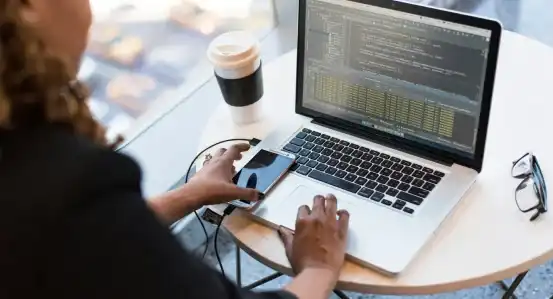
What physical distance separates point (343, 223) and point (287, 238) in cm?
9

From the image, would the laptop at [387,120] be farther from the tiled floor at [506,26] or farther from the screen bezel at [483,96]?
the tiled floor at [506,26]

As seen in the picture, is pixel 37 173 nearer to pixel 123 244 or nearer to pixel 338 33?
pixel 123 244

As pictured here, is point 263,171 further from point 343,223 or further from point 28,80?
point 28,80

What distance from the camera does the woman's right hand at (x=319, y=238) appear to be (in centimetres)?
100

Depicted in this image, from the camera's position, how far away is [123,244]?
61 centimetres

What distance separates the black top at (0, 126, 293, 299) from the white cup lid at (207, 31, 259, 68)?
620 millimetres

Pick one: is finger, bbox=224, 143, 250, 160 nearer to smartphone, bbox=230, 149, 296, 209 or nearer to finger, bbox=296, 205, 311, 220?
smartphone, bbox=230, 149, 296, 209

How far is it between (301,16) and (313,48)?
6 cm

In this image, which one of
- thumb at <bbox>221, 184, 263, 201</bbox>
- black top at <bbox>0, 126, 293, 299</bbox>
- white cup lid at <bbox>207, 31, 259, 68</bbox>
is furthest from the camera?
white cup lid at <bbox>207, 31, 259, 68</bbox>

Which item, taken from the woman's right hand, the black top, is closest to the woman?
the black top

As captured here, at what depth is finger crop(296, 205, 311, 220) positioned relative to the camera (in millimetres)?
1050

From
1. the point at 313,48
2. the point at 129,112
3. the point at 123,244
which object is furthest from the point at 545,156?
the point at 129,112

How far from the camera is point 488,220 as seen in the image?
1064 mm

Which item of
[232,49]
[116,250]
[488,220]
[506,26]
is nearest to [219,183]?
[232,49]
